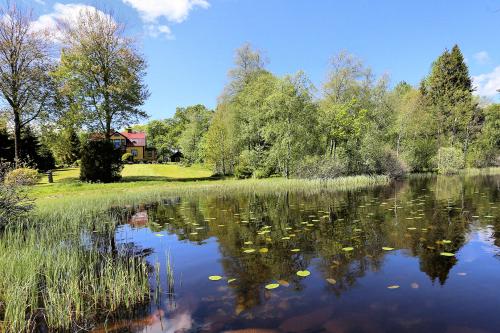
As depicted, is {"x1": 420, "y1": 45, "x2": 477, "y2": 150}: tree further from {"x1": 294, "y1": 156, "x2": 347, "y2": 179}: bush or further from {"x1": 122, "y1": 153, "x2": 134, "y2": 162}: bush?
{"x1": 122, "y1": 153, "x2": 134, "y2": 162}: bush

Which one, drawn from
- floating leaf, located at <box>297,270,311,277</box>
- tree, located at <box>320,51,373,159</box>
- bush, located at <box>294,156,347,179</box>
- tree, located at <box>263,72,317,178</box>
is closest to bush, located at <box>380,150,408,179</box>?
tree, located at <box>320,51,373,159</box>

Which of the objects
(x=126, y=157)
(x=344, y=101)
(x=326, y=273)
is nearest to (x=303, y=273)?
(x=326, y=273)

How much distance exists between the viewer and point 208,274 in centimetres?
668

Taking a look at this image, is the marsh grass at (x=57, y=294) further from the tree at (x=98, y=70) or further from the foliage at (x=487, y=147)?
the foliage at (x=487, y=147)

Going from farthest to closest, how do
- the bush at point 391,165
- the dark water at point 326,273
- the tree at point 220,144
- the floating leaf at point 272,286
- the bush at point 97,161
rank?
1. the tree at point 220,144
2. the bush at point 391,165
3. the bush at point 97,161
4. the floating leaf at point 272,286
5. the dark water at point 326,273

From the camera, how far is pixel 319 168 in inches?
1166

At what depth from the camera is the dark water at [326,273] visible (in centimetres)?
460

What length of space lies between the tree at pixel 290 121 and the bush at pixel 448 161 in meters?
19.8

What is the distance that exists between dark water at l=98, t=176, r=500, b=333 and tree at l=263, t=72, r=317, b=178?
22.2 m

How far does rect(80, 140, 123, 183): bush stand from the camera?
102 feet

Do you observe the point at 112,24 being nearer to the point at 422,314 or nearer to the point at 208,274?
the point at 208,274

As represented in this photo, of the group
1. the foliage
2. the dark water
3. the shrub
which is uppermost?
the foliage

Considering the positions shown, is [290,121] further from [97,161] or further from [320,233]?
[320,233]

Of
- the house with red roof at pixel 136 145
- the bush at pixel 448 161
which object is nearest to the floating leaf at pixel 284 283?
the bush at pixel 448 161
